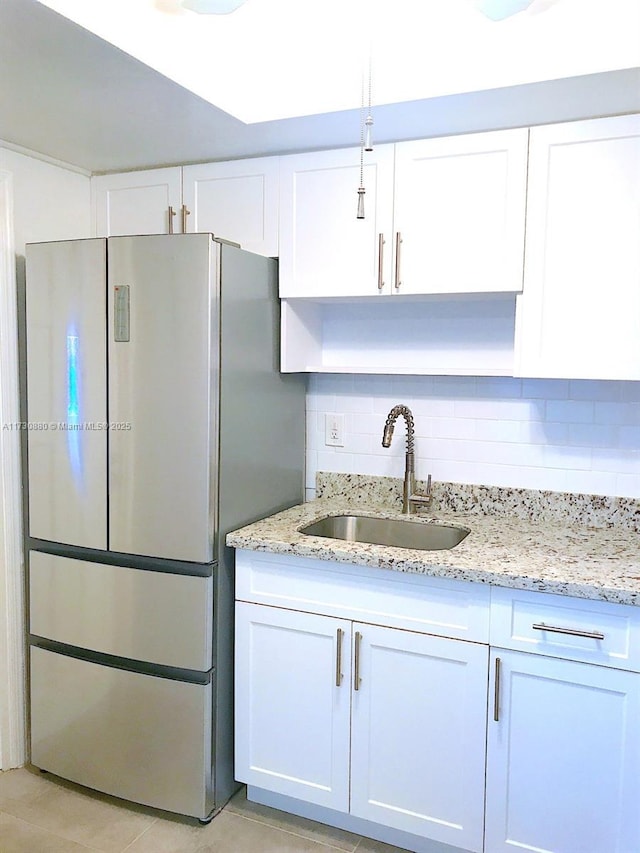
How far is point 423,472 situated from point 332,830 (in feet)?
4.09

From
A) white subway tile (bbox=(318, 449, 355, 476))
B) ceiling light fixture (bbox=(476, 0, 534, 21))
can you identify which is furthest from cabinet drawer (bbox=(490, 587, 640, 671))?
ceiling light fixture (bbox=(476, 0, 534, 21))

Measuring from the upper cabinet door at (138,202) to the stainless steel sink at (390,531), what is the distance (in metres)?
1.25

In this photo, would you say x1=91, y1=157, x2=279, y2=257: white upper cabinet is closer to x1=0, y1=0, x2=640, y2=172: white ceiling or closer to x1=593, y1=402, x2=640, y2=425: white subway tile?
x1=0, y1=0, x2=640, y2=172: white ceiling

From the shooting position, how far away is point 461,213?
2.19 metres

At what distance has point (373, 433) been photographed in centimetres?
273

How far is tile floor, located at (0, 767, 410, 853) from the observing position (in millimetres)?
2156

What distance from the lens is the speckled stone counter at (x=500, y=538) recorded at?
72.4 inches

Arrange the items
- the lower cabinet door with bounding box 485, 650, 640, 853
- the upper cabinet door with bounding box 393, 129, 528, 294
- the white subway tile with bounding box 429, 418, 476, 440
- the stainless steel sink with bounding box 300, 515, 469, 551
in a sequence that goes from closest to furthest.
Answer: the lower cabinet door with bounding box 485, 650, 640, 853, the upper cabinet door with bounding box 393, 129, 528, 294, the stainless steel sink with bounding box 300, 515, 469, 551, the white subway tile with bounding box 429, 418, 476, 440

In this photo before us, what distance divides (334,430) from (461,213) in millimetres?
990

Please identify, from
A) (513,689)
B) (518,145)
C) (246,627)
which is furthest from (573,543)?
(518,145)

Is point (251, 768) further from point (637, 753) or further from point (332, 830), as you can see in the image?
point (637, 753)

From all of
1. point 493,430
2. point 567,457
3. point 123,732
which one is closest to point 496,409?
point 493,430

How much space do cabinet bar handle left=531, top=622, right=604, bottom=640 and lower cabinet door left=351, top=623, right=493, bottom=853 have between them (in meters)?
0.17

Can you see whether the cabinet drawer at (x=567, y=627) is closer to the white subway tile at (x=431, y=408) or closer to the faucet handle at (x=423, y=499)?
the faucet handle at (x=423, y=499)
